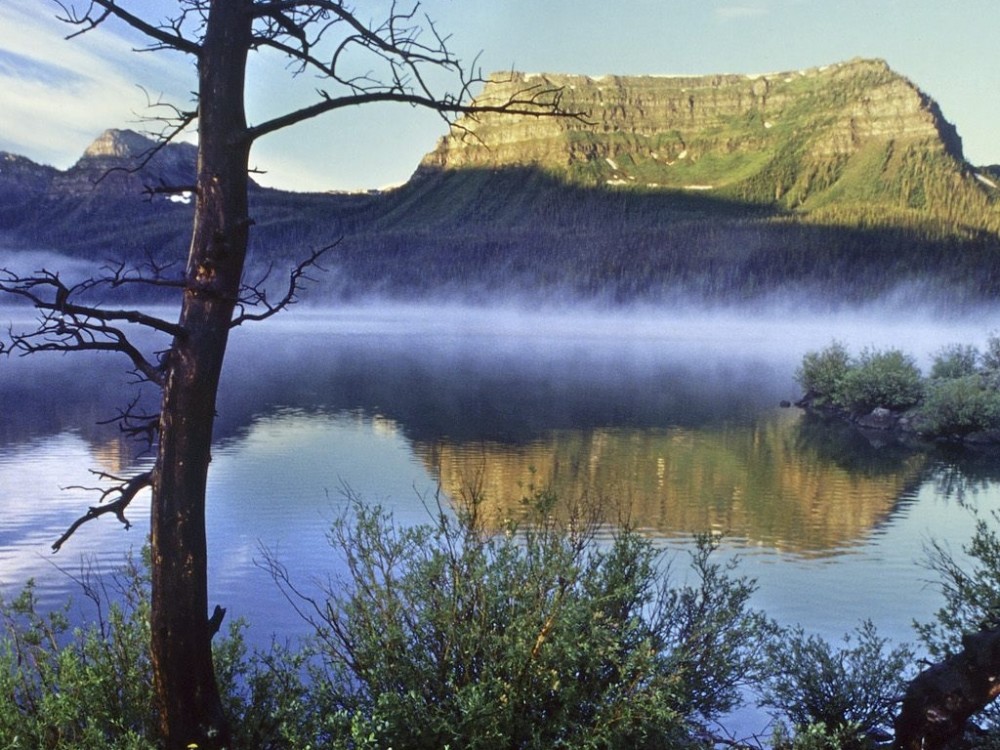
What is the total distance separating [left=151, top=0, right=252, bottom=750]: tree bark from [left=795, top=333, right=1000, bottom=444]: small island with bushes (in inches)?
1226

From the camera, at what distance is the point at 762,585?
15805 mm

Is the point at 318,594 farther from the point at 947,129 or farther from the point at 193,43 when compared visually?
the point at 947,129

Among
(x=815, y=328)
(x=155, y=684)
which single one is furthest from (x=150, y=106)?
(x=815, y=328)

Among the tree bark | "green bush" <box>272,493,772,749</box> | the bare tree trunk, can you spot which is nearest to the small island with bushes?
the bare tree trunk

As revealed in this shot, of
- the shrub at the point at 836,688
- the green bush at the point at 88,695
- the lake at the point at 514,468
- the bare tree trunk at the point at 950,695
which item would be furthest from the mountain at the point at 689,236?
the bare tree trunk at the point at 950,695

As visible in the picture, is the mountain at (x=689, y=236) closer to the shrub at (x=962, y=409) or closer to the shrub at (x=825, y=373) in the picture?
the shrub at (x=825, y=373)

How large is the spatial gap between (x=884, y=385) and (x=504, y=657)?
3560 cm

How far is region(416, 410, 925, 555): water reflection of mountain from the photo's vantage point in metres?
20.3

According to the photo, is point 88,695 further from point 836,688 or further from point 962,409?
point 962,409

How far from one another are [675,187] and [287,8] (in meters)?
199

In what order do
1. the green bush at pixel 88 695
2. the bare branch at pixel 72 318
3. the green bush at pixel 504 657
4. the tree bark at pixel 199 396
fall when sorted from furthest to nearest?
the green bush at pixel 504 657 → the green bush at pixel 88 695 → the tree bark at pixel 199 396 → the bare branch at pixel 72 318

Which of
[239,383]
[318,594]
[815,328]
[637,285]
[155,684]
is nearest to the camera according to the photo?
[155,684]

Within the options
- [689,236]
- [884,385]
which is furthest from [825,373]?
[689,236]

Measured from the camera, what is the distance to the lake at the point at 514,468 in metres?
16.0
